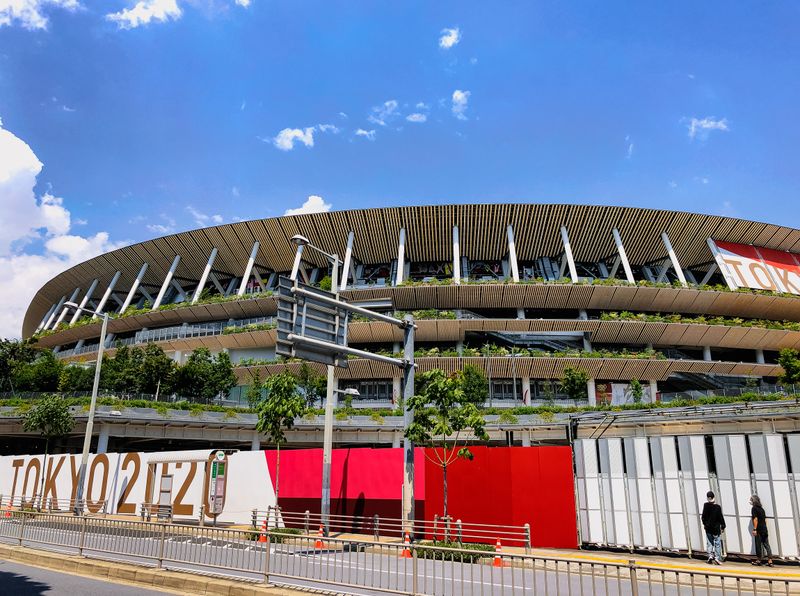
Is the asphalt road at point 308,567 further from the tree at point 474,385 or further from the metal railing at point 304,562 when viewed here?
the tree at point 474,385

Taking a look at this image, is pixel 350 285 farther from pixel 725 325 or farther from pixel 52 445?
pixel 725 325

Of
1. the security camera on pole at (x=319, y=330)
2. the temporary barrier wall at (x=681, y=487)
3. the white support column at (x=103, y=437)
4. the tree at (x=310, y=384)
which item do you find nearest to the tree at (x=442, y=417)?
the security camera on pole at (x=319, y=330)

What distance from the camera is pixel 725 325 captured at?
47.1m

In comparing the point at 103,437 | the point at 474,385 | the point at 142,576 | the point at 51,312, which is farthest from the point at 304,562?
the point at 51,312

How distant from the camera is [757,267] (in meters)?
52.5

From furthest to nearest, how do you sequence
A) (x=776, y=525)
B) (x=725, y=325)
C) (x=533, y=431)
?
(x=725, y=325)
(x=533, y=431)
(x=776, y=525)

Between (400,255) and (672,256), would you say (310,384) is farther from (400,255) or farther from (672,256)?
(672,256)

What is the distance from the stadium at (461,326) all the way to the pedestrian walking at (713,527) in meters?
6.85

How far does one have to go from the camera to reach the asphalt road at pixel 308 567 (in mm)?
9086

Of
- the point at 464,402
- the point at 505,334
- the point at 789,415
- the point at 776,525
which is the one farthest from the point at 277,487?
the point at 505,334

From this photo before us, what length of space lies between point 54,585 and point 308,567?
A: 193 inches

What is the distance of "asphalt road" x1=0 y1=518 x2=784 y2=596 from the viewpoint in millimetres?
9086

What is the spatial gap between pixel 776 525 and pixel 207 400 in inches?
1504

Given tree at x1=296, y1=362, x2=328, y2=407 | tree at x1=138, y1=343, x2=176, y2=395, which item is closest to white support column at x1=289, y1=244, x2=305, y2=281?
tree at x1=296, y1=362, x2=328, y2=407
